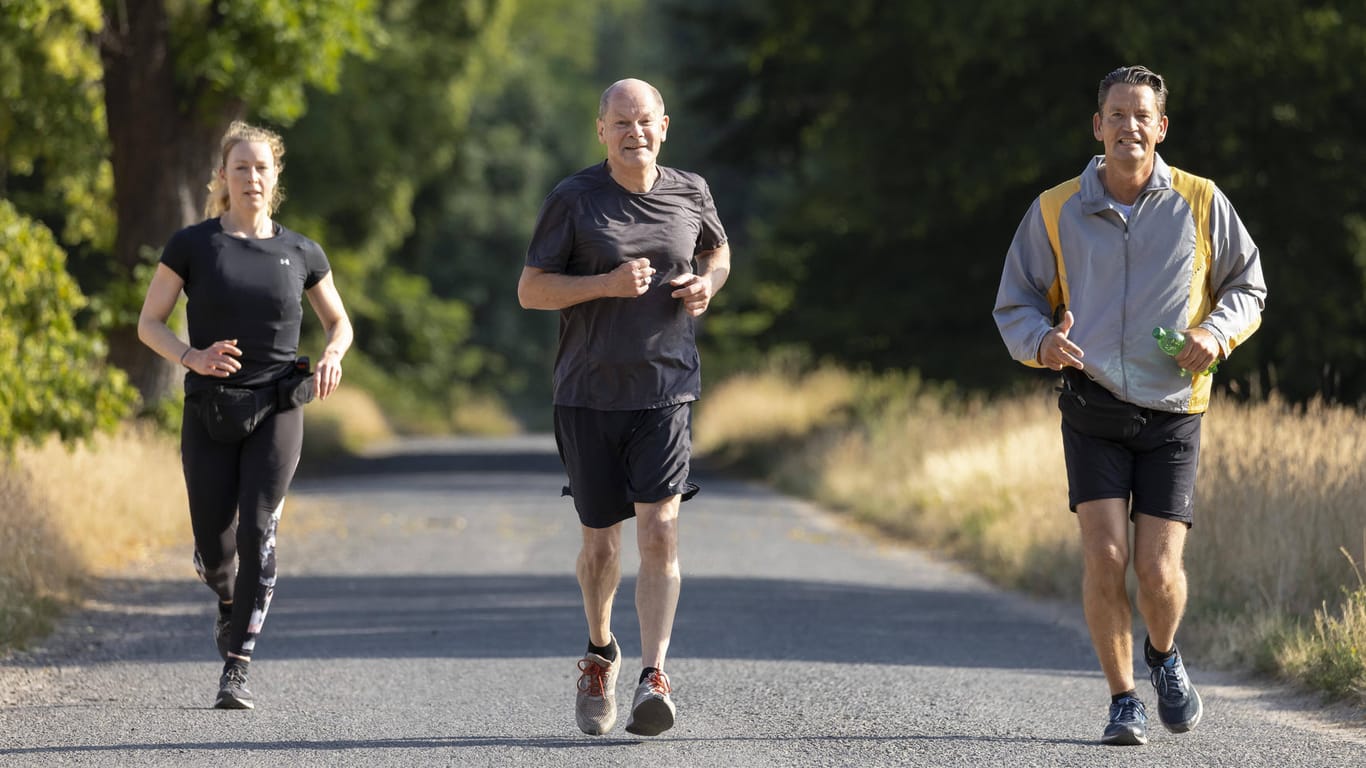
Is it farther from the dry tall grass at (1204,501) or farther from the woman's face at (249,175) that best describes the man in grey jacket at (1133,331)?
the woman's face at (249,175)

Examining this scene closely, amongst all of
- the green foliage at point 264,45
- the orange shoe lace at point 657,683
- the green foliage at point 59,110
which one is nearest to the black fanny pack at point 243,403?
the orange shoe lace at point 657,683

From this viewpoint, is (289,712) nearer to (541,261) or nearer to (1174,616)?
(541,261)

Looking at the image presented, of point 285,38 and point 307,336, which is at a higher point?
point 285,38

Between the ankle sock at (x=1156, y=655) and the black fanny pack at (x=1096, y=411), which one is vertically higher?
the black fanny pack at (x=1096, y=411)

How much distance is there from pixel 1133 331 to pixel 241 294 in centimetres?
301

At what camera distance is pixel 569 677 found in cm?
797

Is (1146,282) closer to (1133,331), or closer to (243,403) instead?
(1133,331)

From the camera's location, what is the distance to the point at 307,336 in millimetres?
36812

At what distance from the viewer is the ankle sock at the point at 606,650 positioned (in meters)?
6.56

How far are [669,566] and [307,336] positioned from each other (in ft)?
102

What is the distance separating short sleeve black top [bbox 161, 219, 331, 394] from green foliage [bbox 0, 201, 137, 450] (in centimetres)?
562

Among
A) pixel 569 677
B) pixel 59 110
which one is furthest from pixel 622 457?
pixel 59 110

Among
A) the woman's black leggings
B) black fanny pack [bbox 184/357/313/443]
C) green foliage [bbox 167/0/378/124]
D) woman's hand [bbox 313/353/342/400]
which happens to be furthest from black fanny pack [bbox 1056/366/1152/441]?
green foliage [bbox 167/0/378/124]

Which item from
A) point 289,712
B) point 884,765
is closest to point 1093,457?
point 884,765
